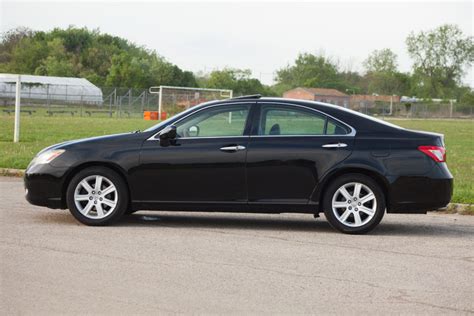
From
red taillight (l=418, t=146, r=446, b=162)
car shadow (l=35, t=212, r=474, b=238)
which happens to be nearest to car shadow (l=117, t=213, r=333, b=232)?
car shadow (l=35, t=212, r=474, b=238)

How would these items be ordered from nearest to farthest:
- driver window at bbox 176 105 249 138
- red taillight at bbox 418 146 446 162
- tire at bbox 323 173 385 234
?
tire at bbox 323 173 385 234 < red taillight at bbox 418 146 446 162 < driver window at bbox 176 105 249 138

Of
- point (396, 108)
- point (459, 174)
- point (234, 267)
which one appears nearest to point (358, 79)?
point (396, 108)

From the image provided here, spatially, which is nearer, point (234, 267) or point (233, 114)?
point (234, 267)

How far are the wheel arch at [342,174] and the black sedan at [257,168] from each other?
0.01 m

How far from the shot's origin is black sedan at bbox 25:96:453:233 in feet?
31.2

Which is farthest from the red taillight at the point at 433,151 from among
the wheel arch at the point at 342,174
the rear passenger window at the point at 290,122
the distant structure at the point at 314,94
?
the distant structure at the point at 314,94

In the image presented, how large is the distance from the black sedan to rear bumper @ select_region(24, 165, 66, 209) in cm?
1

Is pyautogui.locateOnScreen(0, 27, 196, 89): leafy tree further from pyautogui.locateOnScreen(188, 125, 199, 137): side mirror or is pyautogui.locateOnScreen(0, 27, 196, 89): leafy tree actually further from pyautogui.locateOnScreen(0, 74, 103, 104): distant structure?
pyautogui.locateOnScreen(188, 125, 199, 137): side mirror

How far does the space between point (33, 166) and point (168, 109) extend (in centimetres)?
5132

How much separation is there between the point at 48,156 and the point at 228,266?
319cm

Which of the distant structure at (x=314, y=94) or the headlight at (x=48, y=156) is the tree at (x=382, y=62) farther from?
the headlight at (x=48, y=156)

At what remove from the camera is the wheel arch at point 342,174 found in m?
9.51

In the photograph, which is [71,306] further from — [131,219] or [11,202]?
[11,202]

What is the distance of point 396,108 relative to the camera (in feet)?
301
